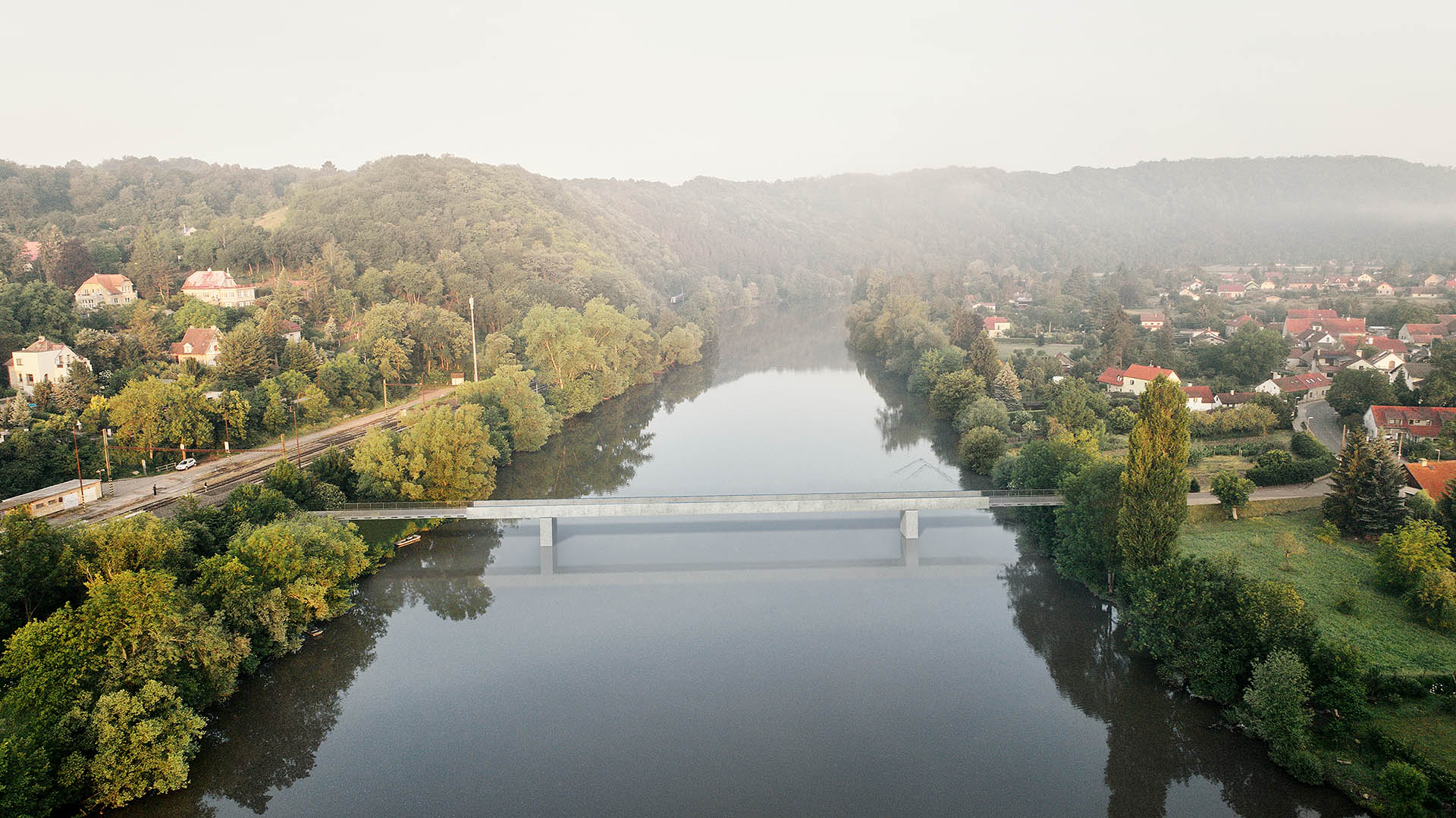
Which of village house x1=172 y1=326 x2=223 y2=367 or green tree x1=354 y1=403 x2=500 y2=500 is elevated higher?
village house x1=172 y1=326 x2=223 y2=367

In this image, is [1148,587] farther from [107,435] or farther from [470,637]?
[107,435]

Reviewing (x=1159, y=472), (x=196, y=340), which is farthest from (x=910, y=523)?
(x=196, y=340)

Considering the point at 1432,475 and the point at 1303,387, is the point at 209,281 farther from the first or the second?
the point at 1303,387

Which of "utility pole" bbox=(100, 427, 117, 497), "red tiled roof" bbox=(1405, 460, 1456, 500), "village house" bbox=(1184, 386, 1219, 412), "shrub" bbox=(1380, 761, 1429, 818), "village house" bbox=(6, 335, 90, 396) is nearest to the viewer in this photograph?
"shrub" bbox=(1380, 761, 1429, 818)

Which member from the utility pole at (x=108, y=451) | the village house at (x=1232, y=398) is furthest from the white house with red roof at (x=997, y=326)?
the utility pole at (x=108, y=451)

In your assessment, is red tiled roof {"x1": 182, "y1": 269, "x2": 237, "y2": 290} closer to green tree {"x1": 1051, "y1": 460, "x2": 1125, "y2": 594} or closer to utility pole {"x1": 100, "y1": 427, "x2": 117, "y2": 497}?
utility pole {"x1": 100, "y1": 427, "x2": 117, "y2": 497}

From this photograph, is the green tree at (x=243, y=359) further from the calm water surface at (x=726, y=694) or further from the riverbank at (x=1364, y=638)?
the riverbank at (x=1364, y=638)

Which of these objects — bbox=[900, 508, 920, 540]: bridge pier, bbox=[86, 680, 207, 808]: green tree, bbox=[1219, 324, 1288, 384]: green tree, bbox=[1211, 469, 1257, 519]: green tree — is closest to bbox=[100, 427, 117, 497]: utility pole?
bbox=[86, 680, 207, 808]: green tree
